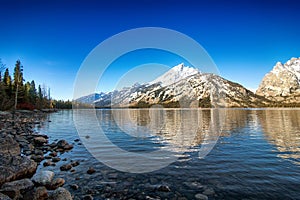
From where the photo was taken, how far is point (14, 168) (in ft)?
33.4

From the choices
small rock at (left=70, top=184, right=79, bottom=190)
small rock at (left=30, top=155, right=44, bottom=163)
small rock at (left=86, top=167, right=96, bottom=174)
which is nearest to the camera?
small rock at (left=70, top=184, right=79, bottom=190)

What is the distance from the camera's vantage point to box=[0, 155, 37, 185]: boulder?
941 cm

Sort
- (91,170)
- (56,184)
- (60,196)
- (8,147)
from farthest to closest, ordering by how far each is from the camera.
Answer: (8,147) < (91,170) < (56,184) < (60,196)

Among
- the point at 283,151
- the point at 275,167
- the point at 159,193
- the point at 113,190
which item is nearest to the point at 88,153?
the point at 113,190

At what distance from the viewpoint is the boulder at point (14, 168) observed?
9406 mm

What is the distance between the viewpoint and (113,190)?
9.05m

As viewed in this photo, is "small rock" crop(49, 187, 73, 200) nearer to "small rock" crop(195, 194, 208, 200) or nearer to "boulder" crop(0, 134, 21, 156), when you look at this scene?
Result: "small rock" crop(195, 194, 208, 200)

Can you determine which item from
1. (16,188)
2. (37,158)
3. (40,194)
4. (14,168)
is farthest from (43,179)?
(37,158)

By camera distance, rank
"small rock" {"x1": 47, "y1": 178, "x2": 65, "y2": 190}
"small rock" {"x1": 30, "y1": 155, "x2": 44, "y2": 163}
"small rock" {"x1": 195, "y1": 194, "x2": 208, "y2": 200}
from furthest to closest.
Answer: "small rock" {"x1": 30, "y1": 155, "x2": 44, "y2": 163} → "small rock" {"x1": 47, "y1": 178, "x2": 65, "y2": 190} → "small rock" {"x1": 195, "y1": 194, "x2": 208, "y2": 200}

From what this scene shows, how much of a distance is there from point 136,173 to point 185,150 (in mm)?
7214

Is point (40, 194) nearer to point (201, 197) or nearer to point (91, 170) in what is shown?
point (91, 170)

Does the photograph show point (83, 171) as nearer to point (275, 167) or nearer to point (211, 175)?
point (211, 175)

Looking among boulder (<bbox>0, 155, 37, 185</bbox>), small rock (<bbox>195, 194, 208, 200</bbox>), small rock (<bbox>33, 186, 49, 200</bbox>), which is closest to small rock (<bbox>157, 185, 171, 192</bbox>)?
small rock (<bbox>195, 194, 208, 200</bbox>)

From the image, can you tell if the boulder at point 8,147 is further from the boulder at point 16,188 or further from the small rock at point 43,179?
the boulder at point 16,188
